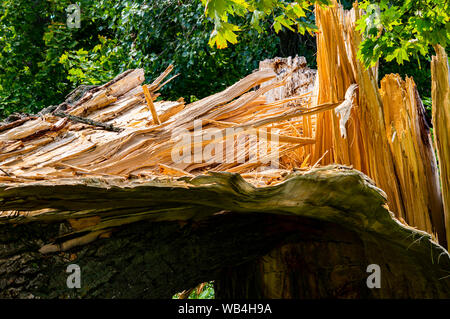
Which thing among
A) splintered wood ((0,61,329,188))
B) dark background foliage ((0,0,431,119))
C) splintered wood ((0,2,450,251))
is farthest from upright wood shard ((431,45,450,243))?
dark background foliage ((0,0,431,119))

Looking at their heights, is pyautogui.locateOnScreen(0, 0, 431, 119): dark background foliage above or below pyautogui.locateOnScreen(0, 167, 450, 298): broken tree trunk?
above

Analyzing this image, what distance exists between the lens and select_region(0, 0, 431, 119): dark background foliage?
22.9ft

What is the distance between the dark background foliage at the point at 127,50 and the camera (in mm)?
6965

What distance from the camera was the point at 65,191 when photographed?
5.35ft

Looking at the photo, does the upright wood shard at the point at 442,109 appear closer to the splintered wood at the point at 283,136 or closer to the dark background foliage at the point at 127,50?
the splintered wood at the point at 283,136

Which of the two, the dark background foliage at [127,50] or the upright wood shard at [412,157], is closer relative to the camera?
the upright wood shard at [412,157]

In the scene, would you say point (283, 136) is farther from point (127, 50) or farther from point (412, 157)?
point (127, 50)

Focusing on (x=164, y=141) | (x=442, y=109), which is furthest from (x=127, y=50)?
(x=442, y=109)

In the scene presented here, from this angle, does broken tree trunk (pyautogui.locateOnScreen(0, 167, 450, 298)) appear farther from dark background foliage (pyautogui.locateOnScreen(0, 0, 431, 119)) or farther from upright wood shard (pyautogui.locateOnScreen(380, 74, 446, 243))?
dark background foliage (pyautogui.locateOnScreen(0, 0, 431, 119))

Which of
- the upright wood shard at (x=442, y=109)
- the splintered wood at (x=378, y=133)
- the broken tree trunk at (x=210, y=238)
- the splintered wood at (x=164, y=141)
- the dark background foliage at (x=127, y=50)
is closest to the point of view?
the broken tree trunk at (x=210, y=238)

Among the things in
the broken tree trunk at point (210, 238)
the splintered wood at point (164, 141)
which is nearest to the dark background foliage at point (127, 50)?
the splintered wood at point (164, 141)

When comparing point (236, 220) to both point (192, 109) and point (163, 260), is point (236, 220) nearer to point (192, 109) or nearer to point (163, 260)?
point (163, 260)

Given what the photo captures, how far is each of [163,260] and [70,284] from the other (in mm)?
373

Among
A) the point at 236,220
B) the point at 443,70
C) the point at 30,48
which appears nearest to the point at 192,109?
the point at 236,220
